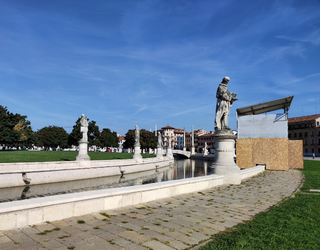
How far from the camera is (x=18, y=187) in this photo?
13953 millimetres

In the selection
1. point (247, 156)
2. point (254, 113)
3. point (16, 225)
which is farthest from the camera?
point (254, 113)

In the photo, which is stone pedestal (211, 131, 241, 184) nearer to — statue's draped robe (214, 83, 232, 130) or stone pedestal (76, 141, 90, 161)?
statue's draped robe (214, 83, 232, 130)

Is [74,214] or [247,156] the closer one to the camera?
[74,214]

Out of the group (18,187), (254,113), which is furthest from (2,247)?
(254,113)

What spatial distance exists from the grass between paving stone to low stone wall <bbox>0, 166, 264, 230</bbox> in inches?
95.4

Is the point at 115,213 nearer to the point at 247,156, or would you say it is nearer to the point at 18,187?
the point at 18,187

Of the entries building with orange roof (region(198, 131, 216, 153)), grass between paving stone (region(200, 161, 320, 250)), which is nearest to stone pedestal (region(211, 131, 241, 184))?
grass between paving stone (region(200, 161, 320, 250))

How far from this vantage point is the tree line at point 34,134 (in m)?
43.1

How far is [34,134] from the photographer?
67688 millimetres

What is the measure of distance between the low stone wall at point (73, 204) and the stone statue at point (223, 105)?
472 centimetres

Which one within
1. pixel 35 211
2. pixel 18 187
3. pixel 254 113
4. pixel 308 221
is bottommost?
pixel 18 187

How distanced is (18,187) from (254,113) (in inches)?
914

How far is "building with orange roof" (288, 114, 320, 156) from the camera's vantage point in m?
68.2

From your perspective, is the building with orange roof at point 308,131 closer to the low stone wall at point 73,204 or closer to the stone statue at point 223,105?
the stone statue at point 223,105
